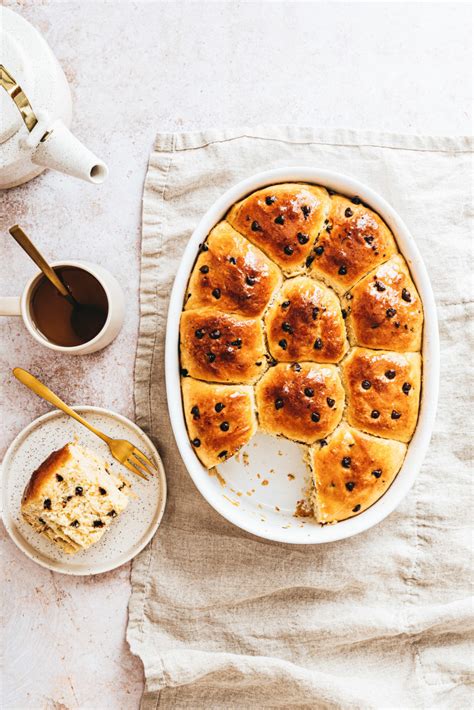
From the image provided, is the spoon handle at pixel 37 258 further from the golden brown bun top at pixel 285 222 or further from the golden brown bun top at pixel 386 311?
the golden brown bun top at pixel 386 311

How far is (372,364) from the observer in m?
2.17

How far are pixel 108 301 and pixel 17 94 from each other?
0.73 m

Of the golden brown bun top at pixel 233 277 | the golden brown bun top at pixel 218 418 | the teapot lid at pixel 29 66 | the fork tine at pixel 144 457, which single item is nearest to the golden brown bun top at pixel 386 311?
the golden brown bun top at pixel 233 277

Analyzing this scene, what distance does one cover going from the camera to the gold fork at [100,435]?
7.77 feet

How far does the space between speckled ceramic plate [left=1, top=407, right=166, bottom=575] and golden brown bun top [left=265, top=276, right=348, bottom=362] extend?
656 millimetres

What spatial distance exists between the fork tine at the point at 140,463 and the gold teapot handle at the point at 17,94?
1.20 meters

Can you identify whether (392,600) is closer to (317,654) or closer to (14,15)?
(317,654)

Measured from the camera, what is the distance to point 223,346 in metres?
2.16

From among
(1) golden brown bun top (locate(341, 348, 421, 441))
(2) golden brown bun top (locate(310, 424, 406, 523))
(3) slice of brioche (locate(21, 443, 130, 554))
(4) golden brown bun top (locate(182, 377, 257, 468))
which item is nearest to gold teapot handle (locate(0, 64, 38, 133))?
(4) golden brown bun top (locate(182, 377, 257, 468))

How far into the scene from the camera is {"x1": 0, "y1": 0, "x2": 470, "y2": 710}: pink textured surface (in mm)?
2531

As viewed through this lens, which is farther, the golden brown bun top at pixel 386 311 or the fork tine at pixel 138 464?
the fork tine at pixel 138 464

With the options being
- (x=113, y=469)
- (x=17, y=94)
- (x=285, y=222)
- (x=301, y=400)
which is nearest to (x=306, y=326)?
(x=301, y=400)

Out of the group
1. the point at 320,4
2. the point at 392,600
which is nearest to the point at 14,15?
the point at 320,4

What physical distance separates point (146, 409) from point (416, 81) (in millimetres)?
1716
